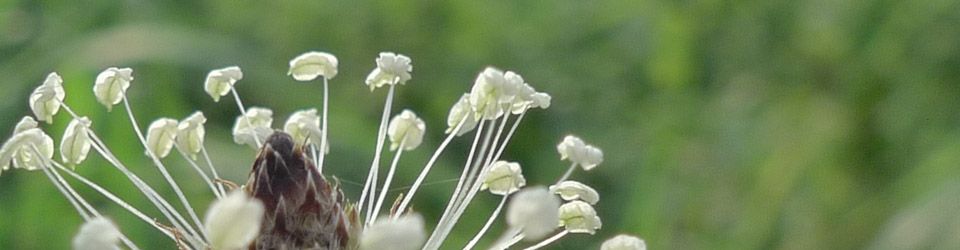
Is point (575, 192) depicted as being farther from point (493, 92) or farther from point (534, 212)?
point (534, 212)

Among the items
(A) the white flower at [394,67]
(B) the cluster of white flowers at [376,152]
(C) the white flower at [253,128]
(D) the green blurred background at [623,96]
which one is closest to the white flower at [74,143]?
(B) the cluster of white flowers at [376,152]

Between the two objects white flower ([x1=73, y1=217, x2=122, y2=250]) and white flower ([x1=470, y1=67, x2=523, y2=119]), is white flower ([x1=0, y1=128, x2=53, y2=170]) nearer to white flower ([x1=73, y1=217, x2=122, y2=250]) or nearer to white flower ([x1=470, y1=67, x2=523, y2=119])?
white flower ([x1=73, y1=217, x2=122, y2=250])

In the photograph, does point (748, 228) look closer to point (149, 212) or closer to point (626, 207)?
point (626, 207)

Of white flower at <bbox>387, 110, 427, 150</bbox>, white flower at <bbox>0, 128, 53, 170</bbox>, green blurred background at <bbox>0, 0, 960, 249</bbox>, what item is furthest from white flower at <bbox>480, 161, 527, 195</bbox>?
green blurred background at <bbox>0, 0, 960, 249</bbox>

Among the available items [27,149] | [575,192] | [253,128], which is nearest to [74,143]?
[27,149]

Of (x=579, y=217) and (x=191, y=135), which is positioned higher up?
(x=191, y=135)
